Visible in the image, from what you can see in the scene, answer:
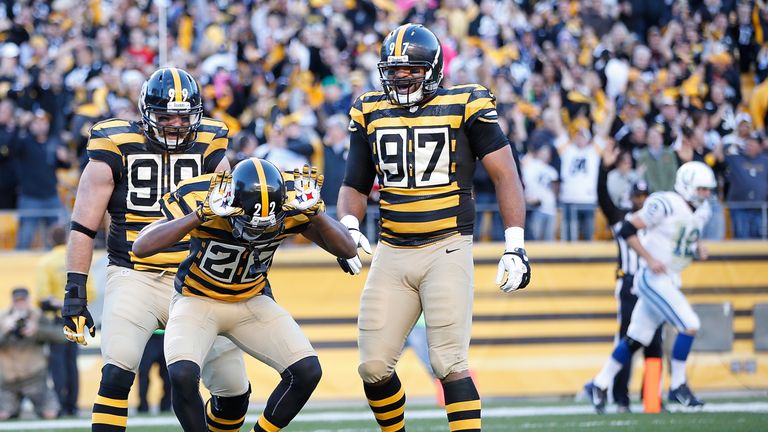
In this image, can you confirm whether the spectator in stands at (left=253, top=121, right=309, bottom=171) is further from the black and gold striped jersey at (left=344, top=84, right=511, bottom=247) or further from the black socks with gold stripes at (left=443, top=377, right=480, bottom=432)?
the black socks with gold stripes at (left=443, top=377, right=480, bottom=432)

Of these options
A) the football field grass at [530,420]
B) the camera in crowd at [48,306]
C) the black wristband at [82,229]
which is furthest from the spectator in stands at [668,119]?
the black wristband at [82,229]

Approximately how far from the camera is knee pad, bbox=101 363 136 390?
6035 millimetres

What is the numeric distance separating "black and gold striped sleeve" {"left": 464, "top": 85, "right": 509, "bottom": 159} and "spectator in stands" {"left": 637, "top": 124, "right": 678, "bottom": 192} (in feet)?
20.5

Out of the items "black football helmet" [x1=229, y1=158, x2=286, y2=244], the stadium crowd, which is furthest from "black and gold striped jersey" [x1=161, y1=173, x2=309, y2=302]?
the stadium crowd

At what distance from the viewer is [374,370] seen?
6074 millimetres

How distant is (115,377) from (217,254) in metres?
0.77

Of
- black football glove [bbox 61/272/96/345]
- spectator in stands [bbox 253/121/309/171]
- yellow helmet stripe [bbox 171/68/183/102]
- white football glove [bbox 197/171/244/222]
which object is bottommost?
black football glove [bbox 61/272/96/345]

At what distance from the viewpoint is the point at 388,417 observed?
6.23m

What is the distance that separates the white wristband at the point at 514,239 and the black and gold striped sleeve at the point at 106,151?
1.94 meters

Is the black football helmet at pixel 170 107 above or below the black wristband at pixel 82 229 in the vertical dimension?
above

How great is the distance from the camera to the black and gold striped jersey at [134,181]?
21.0ft

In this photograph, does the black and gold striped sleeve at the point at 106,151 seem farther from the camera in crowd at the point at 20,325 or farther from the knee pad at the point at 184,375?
the camera in crowd at the point at 20,325

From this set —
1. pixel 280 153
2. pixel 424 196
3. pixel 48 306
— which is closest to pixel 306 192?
pixel 424 196

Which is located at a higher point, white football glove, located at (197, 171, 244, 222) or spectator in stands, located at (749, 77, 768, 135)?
spectator in stands, located at (749, 77, 768, 135)
